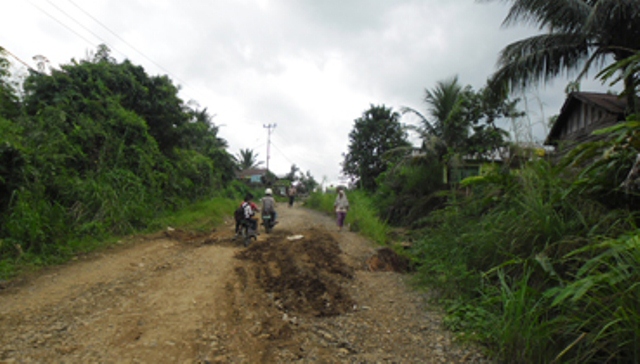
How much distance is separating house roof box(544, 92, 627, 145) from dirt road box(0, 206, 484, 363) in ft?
19.3

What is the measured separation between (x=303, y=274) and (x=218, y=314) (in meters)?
1.64

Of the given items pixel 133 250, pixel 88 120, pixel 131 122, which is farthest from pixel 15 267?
pixel 131 122

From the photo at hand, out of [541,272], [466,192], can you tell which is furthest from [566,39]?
[541,272]

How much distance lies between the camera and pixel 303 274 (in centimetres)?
500

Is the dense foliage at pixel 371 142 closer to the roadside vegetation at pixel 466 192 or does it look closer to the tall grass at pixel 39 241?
the roadside vegetation at pixel 466 192

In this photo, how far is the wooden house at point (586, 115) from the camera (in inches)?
335

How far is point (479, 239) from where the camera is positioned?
384cm

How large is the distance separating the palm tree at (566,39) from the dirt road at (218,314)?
6559mm

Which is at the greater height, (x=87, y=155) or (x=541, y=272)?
(x=87, y=155)

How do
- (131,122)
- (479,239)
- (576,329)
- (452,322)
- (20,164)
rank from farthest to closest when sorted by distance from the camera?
(131,122) < (20,164) < (479,239) < (452,322) < (576,329)

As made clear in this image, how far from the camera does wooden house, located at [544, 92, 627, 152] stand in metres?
8.51

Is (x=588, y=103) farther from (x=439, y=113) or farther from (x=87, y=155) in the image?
(x=87, y=155)

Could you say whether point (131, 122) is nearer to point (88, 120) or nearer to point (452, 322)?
point (88, 120)

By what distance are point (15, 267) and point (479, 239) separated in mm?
6263
